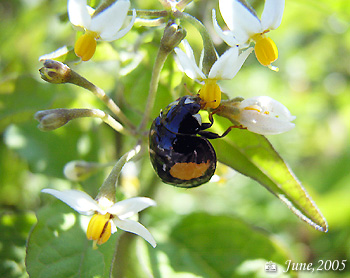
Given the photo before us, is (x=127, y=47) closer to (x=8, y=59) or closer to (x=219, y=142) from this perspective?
(x=219, y=142)

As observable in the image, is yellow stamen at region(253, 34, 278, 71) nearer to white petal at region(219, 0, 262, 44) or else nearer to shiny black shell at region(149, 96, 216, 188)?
white petal at region(219, 0, 262, 44)

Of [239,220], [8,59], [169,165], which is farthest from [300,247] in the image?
[8,59]

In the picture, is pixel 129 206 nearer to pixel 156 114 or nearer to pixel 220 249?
pixel 156 114

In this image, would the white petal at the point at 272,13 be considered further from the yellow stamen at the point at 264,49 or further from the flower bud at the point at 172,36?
the flower bud at the point at 172,36

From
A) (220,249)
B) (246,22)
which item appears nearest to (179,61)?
(246,22)

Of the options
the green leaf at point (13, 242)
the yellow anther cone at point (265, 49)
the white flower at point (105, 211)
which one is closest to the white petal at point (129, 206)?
the white flower at point (105, 211)

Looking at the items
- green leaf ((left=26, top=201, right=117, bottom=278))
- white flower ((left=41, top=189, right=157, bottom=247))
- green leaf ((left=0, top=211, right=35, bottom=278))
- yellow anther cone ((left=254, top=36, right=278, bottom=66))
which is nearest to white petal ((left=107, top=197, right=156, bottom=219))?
white flower ((left=41, top=189, right=157, bottom=247))
